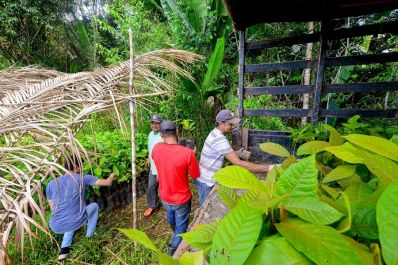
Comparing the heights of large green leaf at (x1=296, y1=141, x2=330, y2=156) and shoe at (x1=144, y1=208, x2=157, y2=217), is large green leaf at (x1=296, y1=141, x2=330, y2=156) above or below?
above

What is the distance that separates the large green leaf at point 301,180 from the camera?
1.97 ft

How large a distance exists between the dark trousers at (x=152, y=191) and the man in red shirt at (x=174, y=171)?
0.94m

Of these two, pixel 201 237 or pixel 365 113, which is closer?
pixel 201 237

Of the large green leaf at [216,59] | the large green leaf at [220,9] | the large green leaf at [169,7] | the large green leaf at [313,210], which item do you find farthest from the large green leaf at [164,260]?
the large green leaf at [169,7]

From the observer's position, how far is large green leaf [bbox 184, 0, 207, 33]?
4.61 meters

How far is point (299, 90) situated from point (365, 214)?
276 centimetres

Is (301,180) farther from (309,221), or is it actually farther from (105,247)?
(105,247)

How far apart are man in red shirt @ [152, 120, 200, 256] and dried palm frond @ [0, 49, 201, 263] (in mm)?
681

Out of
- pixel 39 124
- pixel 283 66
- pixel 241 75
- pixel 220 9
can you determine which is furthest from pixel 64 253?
pixel 220 9

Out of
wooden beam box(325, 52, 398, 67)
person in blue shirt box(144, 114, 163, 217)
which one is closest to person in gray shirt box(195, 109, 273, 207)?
person in blue shirt box(144, 114, 163, 217)

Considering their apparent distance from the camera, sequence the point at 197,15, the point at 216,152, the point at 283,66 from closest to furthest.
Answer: the point at 216,152 → the point at 283,66 → the point at 197,15

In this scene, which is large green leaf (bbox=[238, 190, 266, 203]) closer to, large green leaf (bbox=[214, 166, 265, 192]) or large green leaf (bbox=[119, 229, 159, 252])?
large green leaf (bbox=[214, 166, 265, 192])

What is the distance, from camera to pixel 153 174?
→ 3.72 metres

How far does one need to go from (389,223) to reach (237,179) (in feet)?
1.14
